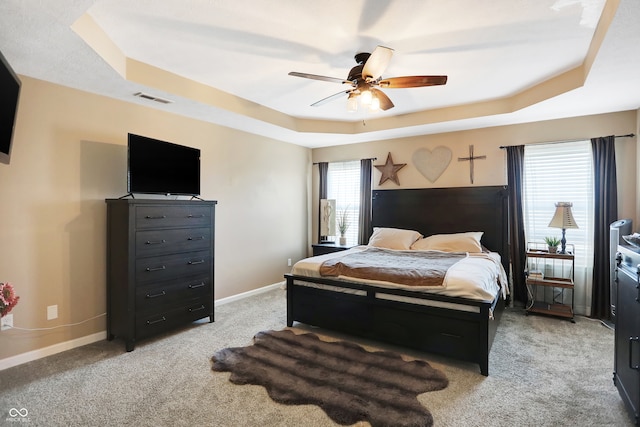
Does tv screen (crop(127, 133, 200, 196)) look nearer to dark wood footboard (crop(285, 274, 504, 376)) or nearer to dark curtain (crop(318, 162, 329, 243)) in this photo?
dark wood footboard (crop(285, 274, 504, 376))

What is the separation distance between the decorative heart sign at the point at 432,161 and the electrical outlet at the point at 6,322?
5.08m

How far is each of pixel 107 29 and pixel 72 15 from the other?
20.5 inches

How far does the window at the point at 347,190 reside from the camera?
5723 millimetres

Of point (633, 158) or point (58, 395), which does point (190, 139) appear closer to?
point (58, 395)

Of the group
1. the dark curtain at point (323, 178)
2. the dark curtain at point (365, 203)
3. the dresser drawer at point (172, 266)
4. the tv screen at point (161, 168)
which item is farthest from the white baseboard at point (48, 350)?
the dark curtain at point (323, 178)

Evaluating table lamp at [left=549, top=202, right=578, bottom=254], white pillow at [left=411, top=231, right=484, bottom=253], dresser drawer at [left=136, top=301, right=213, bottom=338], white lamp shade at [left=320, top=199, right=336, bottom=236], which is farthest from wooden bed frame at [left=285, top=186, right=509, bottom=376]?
white lamp shade at [left=320, top=199, right=336, bottom=236]

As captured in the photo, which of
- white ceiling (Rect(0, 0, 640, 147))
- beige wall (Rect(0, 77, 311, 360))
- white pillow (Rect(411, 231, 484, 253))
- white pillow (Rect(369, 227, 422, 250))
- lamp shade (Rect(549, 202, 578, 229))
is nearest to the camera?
white ceiling (Rect(0, 0, 640, 147))

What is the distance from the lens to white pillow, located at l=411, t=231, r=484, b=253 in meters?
4.16

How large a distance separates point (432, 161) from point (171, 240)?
3858mm

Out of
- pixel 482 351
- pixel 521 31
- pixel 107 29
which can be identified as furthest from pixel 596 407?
pixel 107 29

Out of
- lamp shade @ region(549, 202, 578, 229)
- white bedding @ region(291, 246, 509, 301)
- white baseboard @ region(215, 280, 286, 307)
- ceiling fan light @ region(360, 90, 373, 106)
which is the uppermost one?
ceiling fan light @ region(360, 90, 373, 106)

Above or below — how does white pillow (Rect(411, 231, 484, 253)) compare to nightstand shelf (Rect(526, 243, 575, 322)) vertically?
above

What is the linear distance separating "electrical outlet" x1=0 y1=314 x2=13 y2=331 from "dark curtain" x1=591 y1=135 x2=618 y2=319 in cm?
597

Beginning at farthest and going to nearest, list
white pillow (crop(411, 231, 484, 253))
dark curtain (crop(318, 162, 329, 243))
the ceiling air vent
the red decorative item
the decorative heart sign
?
1. dark curtain (crop(318, 162, 329, 243))
2. the decorative heart sign
3. white pillow (crop(411, 231, 484, 253))
4. the ceiling air vent
5. the red decorative item
